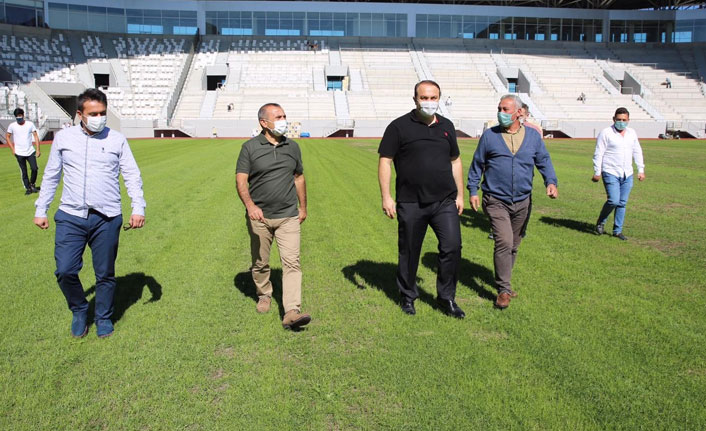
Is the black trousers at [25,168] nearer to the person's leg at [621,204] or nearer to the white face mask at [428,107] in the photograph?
the white face mask at [428,107]

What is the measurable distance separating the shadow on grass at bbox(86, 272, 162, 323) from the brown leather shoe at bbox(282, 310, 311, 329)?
5.45 ft

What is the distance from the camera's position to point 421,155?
5012 mm

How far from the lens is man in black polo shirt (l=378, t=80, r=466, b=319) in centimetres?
502

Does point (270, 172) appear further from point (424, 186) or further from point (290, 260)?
point (424, 186)

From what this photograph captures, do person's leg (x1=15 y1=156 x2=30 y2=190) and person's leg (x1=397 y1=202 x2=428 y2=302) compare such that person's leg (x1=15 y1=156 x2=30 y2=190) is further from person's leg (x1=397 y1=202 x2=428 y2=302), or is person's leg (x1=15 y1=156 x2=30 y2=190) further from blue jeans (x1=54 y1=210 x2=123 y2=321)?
person's leg (x1=397 y1=202 x2=428 y2=302)

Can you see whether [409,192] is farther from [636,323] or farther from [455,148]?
[636,323]

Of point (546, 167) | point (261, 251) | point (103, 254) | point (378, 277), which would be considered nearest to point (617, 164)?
point (546, 167)

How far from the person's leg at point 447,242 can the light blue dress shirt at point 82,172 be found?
111 inches

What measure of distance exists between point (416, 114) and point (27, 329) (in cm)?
406

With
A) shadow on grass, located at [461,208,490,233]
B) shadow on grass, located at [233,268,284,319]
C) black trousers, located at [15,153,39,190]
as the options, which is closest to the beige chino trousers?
shadow on grass, located at [233,268,284,319]

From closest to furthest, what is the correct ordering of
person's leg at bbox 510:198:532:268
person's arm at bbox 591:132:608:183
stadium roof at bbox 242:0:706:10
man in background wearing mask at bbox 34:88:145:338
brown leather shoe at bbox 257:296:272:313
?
1. man in background wearing mask at bbox 34:88:145:338
2. brown leather shoe at bbox 257:296:272:313
3. person's leg at bbox 510:198:532:268
4. person's arm at bbox 591:132:608:183
5. stadium roof at bbox 242:0:706:10

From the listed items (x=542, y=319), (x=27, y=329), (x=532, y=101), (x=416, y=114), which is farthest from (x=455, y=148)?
(x=532, y=101)

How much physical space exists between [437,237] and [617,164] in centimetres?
534

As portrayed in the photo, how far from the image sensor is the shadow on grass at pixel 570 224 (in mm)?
9398
